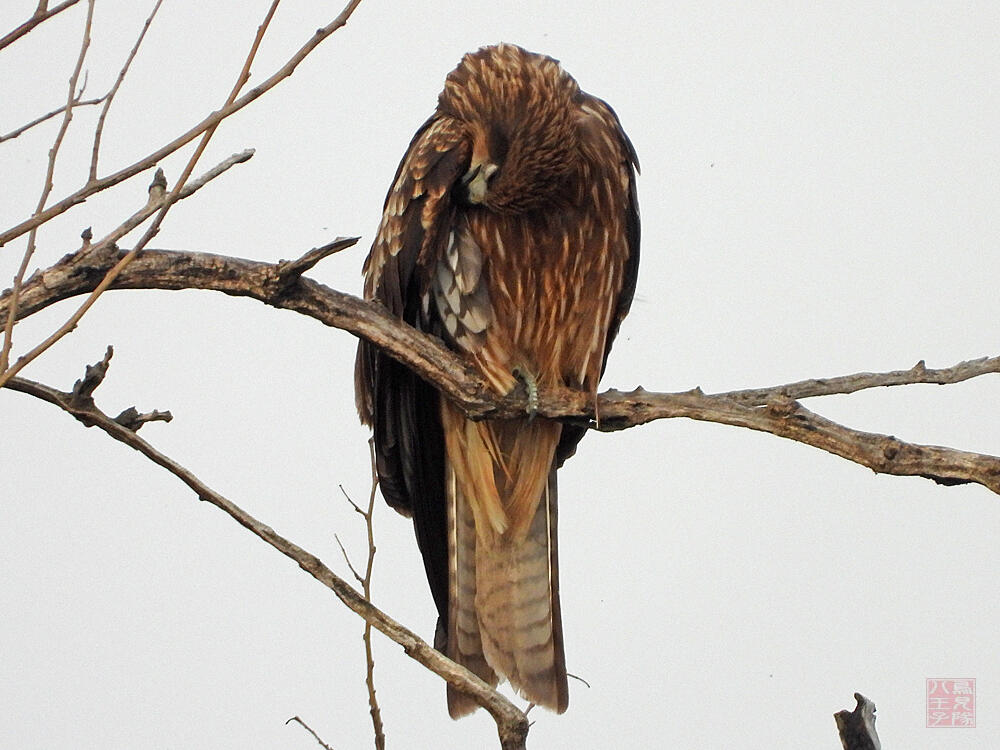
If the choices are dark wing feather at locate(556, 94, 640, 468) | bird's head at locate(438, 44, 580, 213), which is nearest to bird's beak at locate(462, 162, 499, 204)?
bird's head at locate(438, 44, 580, 213)

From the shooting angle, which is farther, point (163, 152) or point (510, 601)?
point (510, 601)

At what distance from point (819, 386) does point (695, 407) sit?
296 mm

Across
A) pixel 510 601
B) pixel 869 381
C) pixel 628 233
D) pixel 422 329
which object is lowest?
pixel 510 601

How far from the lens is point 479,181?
10.8 ft

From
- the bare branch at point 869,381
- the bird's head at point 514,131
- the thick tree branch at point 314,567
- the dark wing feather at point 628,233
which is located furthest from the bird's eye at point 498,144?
the thick tree branch at point 314,567

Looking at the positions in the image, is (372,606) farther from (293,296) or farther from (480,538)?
(480,538)

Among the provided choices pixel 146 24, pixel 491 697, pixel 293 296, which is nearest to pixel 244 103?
pixel 146 24

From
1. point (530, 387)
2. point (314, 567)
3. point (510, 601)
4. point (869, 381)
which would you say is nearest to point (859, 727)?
point (869, 381)

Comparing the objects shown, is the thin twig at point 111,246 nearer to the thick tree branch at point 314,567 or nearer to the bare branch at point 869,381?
the thick tree branch at point 314,567

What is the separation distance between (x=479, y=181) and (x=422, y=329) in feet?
1.77

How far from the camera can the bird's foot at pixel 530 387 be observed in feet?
11.2

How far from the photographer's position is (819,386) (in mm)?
2814

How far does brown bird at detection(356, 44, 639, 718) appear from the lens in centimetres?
339

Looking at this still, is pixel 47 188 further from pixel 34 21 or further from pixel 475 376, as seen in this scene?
pixel 475 376
